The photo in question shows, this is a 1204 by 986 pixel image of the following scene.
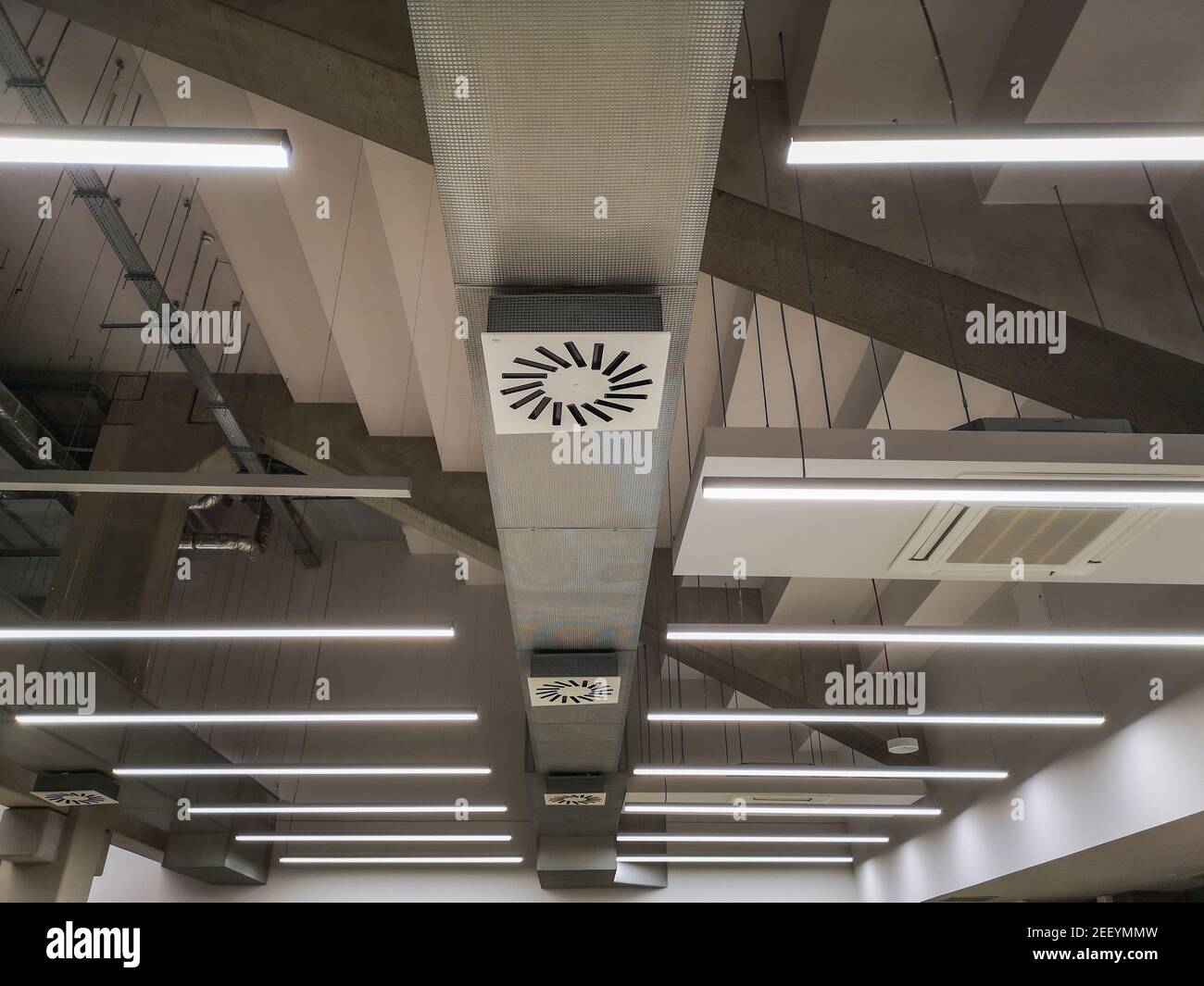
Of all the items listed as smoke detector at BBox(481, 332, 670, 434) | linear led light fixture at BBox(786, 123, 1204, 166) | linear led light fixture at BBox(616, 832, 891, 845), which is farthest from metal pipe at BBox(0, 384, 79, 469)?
linear led light fixture at BBox(786, 123, 1204, 166)

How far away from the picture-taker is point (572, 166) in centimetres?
241

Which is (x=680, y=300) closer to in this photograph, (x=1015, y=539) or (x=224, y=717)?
(x=1015, y=539)

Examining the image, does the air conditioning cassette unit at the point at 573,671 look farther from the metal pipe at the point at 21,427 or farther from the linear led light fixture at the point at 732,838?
the metal pipe at the point at 21,427

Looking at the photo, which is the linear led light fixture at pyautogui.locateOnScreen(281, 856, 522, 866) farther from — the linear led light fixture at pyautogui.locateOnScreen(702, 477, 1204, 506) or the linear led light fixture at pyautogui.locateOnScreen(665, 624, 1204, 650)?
the linear led light fixture at pyautogui.locateOnScreen(702, 477, 1204, 506)

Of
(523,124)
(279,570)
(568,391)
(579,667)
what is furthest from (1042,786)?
(279,570)

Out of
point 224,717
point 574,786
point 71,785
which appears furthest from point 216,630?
point 574,786

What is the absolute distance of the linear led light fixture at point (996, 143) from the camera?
6.80 ft

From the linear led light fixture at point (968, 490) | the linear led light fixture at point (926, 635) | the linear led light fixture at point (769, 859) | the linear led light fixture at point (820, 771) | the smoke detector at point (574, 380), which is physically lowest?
the linear led light fixture at point (769, 859)

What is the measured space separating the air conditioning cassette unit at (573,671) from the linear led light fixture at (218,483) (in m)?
2.26

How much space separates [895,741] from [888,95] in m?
6.01

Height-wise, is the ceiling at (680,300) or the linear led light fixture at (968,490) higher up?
the ceiling at (680,300)

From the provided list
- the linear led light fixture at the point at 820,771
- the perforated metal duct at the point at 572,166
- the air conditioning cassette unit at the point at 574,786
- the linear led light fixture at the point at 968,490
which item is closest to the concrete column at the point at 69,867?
the air conditioning cassette unit at the point at 574,786

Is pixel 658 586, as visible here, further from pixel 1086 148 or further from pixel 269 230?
pixel 1086 148

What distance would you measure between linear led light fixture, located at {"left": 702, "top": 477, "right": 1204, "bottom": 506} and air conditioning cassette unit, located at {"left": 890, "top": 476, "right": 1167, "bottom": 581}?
0.63ft
